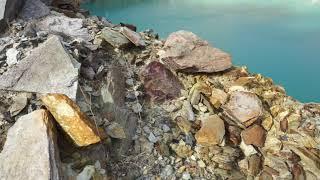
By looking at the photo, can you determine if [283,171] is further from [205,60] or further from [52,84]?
[52,84]

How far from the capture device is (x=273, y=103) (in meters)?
2.30

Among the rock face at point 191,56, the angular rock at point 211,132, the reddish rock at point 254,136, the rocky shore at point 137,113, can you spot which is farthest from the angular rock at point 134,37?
the reddish rock at point 254,136

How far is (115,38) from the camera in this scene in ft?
7.94

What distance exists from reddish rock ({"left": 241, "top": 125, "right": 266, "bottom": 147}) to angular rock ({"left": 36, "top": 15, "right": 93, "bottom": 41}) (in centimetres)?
104

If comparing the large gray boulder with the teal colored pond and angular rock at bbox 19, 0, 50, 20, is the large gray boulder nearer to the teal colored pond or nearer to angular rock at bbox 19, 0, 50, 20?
angular rock at bbox 19, 0, 50, 20

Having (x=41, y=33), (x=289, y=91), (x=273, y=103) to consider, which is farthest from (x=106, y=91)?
(x=289, y=91)

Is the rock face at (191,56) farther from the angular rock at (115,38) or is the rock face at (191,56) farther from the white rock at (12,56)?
the white rock at (12,56)

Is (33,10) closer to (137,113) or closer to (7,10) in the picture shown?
(7,10)

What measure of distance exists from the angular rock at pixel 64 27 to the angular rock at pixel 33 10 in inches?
4.9

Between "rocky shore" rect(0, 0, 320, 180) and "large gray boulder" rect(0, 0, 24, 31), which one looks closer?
"rocky shore" rect(0, 0, 320, 180)

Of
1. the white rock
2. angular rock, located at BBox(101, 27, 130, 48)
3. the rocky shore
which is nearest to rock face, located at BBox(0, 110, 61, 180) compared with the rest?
the rocky shore

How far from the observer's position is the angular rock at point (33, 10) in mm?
2784

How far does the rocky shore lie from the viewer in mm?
1692

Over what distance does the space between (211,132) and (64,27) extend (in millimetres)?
1158
